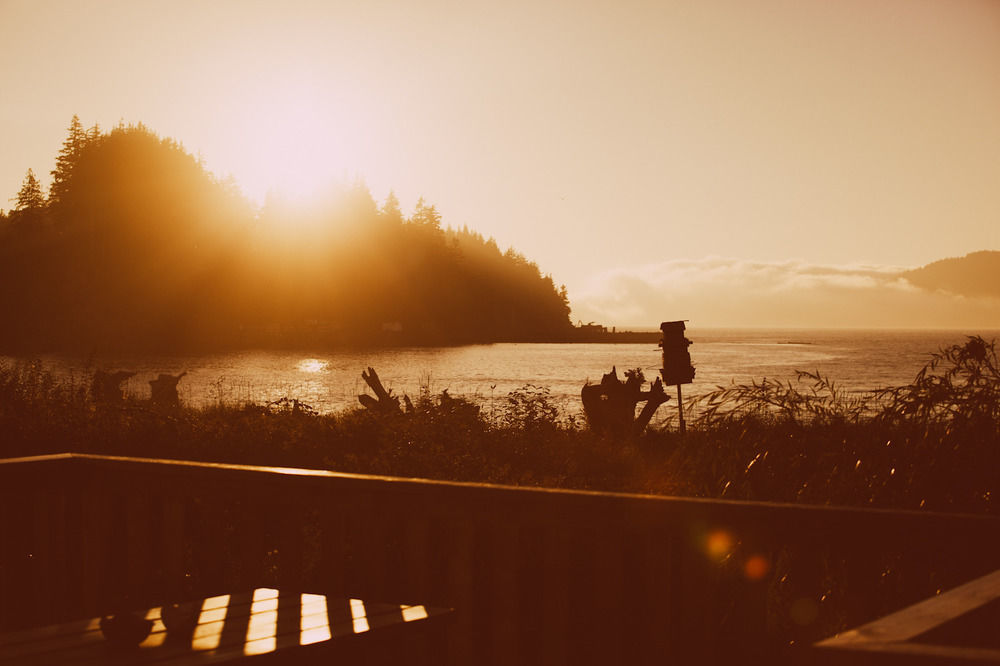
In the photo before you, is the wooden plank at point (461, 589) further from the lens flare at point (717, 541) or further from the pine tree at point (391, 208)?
the pine tree at point (391, 208)

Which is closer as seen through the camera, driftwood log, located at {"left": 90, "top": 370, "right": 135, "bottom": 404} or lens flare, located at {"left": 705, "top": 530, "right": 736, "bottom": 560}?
lens flare, located at {"left": 705, "top": 530, "right": 736, "bottom": 560}

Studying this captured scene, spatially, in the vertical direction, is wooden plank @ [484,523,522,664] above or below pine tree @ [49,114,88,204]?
below

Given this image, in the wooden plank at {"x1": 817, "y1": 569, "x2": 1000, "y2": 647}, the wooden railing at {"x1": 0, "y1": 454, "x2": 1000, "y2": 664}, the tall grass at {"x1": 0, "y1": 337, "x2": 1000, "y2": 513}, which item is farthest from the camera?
the tall grass at {"x1": 0, "y1": 337, "x2": 1000, "y2": 513}

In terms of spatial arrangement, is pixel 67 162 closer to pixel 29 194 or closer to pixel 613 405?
pixel 29 194

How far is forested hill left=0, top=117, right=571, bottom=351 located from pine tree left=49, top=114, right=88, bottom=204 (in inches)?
5.9

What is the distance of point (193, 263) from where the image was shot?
3637 inches

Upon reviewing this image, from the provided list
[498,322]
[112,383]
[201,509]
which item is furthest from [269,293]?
[201,509]

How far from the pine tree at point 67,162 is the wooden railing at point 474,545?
307 ft

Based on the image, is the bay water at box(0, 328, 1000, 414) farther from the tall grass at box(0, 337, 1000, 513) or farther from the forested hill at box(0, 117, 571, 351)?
the tall grass at box(0, 337, 1000, 513)

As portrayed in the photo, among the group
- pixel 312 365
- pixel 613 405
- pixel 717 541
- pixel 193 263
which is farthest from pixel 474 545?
pixel 193 263

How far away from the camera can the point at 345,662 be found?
107 inches

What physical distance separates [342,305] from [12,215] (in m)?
43.4

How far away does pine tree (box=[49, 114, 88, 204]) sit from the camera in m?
86.8

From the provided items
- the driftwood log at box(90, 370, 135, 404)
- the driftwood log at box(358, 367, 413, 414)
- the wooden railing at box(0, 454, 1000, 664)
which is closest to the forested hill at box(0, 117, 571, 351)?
the driftwood log at box(90, 370, 135, 404)
